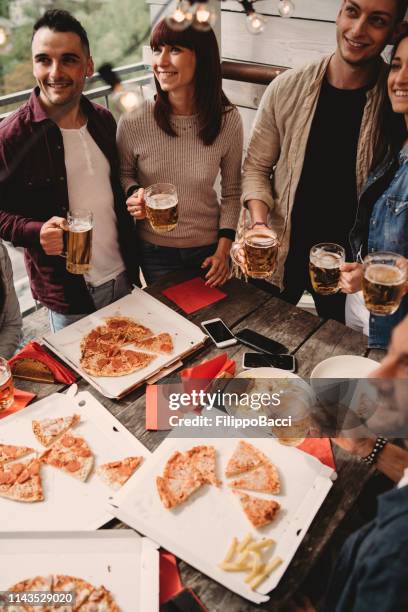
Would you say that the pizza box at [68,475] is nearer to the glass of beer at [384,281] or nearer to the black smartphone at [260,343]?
the black smartphone at [260,343]

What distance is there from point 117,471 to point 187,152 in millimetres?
1503

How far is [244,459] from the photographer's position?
1.40m

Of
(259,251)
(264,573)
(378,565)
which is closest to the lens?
(378,565)

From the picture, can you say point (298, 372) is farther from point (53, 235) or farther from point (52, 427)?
point (53, 235)

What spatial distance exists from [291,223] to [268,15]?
1.46m

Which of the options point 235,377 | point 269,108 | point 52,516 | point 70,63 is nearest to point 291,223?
point 269,108

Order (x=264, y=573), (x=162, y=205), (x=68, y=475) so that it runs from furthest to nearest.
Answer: (x=162, y=205), (x=68, y=475), (x=264, y=573)

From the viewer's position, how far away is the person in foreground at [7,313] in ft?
6.96

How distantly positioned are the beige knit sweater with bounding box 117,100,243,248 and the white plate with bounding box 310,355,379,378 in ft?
3.24

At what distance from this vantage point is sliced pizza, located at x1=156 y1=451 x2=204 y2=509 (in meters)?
1.30

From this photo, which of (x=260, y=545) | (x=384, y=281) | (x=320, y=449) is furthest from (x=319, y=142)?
(x=260, y=545)

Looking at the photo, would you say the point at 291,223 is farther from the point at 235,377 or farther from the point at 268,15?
the point at 268,15

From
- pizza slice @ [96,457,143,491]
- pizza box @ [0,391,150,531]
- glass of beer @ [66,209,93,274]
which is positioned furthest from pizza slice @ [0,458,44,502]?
glass of beer @ [66,209,93,274]

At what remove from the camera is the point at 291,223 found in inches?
95.1
